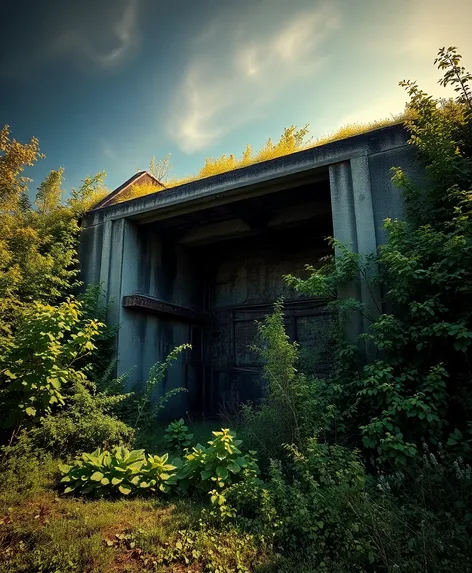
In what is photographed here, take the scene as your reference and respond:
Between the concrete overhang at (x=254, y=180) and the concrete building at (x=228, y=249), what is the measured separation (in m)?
0.02

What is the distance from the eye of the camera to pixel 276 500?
315 centimetres

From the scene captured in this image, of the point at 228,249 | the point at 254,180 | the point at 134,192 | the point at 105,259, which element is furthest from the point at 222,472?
the point at 134,192

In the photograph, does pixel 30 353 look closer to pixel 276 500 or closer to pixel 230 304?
pixel 276 500

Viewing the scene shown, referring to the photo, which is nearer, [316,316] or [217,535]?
[217,535]

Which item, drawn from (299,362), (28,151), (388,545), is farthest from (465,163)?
(28,151)

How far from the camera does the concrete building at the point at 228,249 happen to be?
17.7 feet

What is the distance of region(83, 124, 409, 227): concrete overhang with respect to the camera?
5.39 meters

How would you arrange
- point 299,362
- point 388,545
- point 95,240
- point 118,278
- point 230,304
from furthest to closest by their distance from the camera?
point 230,304 → point 95,240 → point 118,278 → point 299,362 → point 388,545

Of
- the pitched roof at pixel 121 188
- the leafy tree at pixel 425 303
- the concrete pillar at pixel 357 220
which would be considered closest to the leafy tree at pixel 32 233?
the pitched roof at pixel 121 188

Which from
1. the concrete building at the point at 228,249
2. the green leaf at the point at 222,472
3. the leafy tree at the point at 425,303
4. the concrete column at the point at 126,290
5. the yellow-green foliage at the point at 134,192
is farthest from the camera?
the yellow-green foliage at the point at 134,192

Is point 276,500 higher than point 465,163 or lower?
lower

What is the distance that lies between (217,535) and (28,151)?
24.7ft

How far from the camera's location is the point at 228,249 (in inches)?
381

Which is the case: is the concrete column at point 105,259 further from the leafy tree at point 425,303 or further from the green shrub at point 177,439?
the leafy tree at point 425,303
